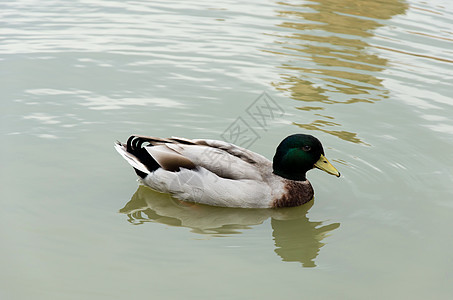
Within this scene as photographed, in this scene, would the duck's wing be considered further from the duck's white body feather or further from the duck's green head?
the duck's green head

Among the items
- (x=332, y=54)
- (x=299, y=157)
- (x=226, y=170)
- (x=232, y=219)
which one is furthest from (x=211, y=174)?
(x=332, y=54)

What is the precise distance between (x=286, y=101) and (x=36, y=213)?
4.31m

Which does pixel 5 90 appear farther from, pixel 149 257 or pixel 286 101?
pixel 149 257

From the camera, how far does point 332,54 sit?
475 inches

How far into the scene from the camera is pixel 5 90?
32.1 feet

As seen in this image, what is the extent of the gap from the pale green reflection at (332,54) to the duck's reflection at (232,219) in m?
2.03

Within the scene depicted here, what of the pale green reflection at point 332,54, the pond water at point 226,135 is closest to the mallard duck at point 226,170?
the pond water at point 226,135

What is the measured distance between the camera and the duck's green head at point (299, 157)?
746 centimetres

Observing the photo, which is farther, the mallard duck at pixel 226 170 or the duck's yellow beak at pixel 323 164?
the duck's yellow beak at pixel 323 164

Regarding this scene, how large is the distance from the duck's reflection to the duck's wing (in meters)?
0.37

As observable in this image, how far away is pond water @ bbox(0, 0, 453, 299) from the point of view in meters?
6.04

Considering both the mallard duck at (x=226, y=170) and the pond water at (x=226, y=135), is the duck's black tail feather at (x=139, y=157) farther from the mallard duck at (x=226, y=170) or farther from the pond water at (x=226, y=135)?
the pond water at (x=226, y=135)

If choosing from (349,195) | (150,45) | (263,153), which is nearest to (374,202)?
(349,195)

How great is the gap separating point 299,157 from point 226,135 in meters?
1.61
